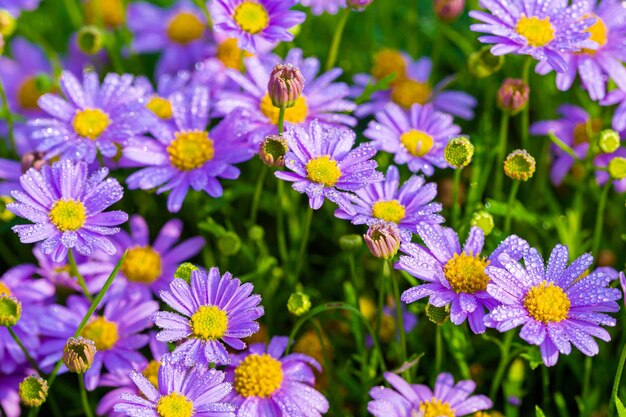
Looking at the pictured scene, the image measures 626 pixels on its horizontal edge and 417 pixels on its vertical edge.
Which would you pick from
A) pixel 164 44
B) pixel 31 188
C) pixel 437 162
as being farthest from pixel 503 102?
pixel 164 44

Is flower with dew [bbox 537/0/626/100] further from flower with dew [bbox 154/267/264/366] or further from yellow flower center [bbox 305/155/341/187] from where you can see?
flower with dew [bbox 154/267/264/366]

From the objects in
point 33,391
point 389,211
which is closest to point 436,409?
point 389,211

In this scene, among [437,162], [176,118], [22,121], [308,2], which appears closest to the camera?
[437,162]

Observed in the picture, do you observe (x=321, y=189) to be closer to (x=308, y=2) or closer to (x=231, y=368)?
(x=231, y=368)

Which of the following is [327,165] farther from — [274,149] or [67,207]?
[67,207]

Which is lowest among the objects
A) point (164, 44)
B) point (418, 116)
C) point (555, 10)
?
point (164, 44)

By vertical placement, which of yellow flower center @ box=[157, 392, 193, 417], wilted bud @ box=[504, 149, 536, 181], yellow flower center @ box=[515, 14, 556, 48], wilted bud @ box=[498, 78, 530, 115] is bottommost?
yellow flower center @ box=[157, 392, 193, 417]

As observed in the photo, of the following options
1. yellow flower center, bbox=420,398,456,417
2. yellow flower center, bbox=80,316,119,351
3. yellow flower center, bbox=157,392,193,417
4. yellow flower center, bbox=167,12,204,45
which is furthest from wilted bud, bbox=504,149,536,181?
yellow flower center, bbox=167,12,204,45
